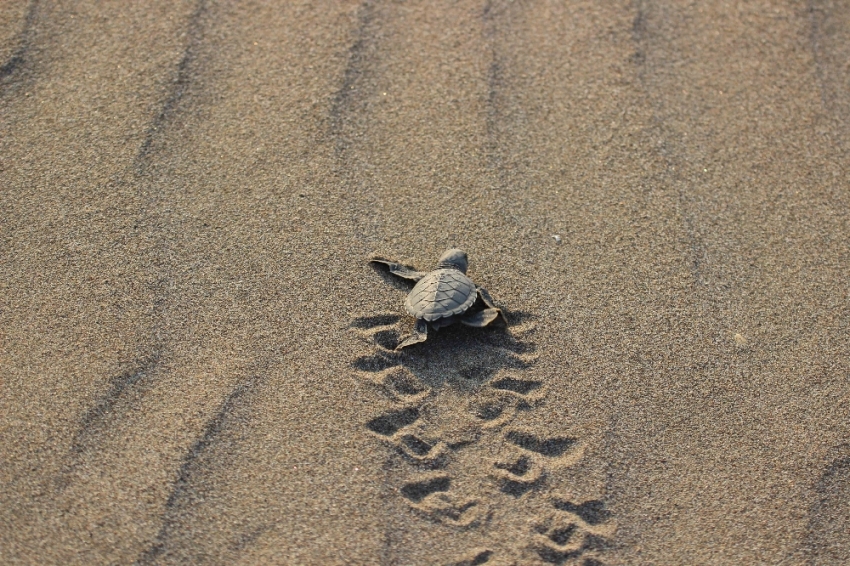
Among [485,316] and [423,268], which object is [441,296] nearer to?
[485,316]

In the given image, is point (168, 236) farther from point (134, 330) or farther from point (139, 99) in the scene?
point (139, 99)

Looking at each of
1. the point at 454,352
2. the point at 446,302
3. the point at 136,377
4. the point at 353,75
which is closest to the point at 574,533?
the point at 454,352

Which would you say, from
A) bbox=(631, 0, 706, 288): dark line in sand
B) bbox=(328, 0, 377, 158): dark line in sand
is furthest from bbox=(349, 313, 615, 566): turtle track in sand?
bbox=(328, 0, 377, 158): dark line in sand

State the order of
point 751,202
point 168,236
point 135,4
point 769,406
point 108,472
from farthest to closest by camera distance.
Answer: point 135,4
point 751,202
point 168,236
point 769,406
point 108,472

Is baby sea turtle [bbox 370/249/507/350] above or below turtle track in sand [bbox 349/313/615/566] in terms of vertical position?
above

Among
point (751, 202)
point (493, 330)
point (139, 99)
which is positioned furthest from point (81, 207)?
point (751, 202)

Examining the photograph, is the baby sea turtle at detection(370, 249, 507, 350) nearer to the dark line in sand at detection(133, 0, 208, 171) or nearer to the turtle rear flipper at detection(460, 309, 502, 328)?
the turtle rear flipper at detection(460, 309, 502, 328)

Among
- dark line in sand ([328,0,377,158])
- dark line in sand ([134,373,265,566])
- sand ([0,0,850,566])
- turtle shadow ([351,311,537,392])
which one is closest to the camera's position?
dark line in sand ([134,373,265,566])
